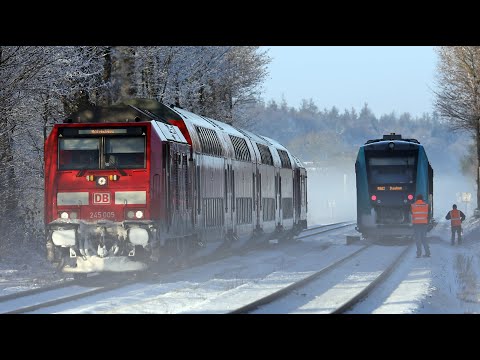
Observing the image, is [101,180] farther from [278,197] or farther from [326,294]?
[278,197]

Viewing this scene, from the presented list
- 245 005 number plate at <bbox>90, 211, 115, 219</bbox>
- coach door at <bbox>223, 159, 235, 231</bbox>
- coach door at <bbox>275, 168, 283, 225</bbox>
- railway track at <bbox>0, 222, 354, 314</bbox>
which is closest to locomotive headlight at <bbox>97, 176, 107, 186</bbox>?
245 005 number plate at <bbox>90, 211, 115, 219</bbox>

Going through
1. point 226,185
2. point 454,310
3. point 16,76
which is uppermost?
point 16,76

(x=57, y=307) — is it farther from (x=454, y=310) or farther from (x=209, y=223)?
(x=209, y=223)

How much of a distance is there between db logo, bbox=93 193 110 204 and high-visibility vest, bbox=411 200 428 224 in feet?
35.4

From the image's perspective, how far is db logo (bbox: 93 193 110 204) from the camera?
19797 millimetres

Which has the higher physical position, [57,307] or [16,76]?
[16,76]

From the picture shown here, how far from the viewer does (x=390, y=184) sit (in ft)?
110

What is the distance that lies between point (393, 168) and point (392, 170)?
0.07 metres

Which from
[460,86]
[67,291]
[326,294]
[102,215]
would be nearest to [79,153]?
[102,215]
